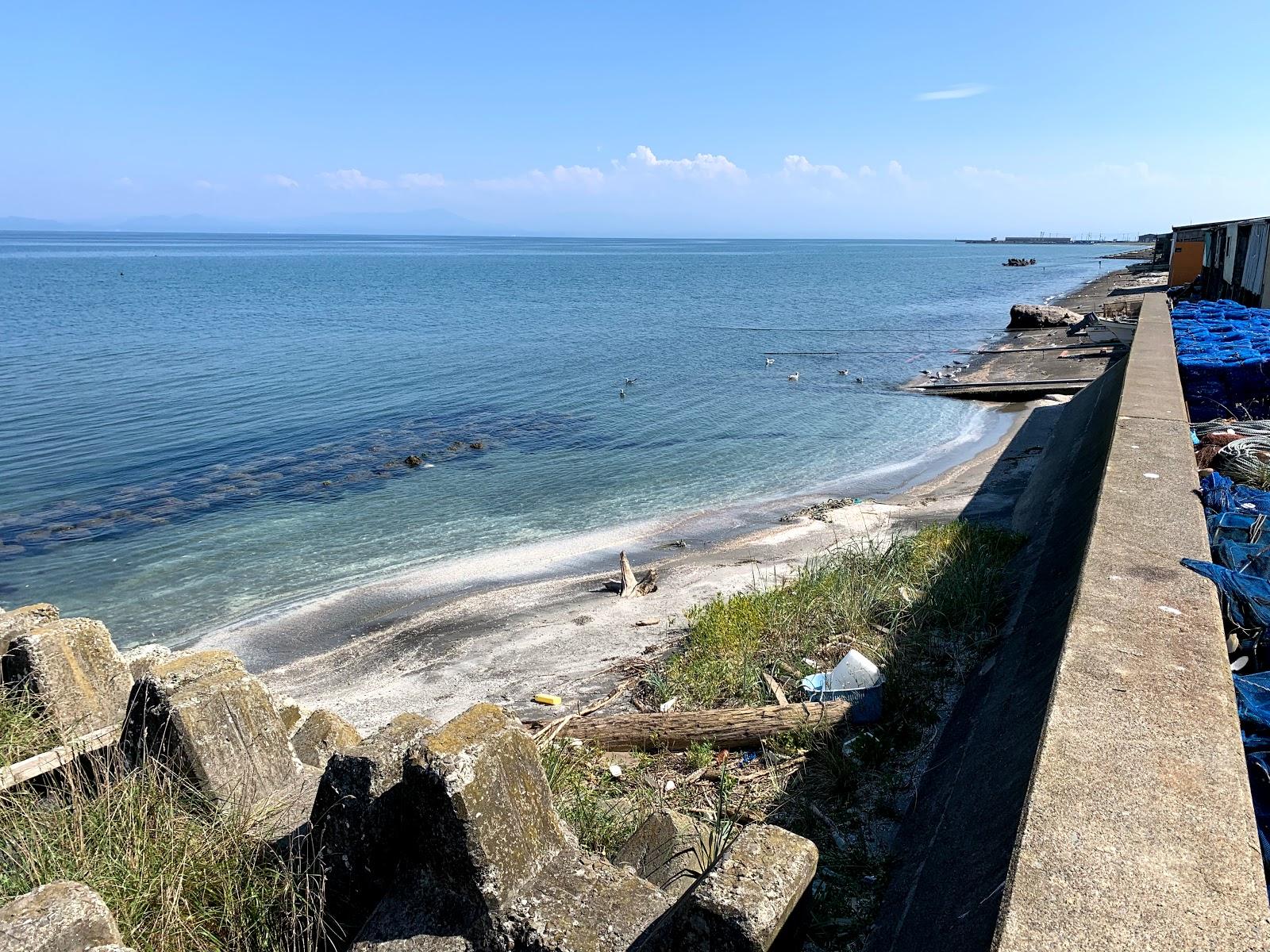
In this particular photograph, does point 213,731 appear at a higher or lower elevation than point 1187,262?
lower

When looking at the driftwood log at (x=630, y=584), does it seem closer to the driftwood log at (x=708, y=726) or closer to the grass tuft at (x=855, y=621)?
the grass tuft at (x=855, y=621)

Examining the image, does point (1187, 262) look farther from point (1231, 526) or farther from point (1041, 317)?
point (1231, 526)

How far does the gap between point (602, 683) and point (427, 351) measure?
103 feet

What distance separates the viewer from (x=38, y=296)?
64000 millimetres

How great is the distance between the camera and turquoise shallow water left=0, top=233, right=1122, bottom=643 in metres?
14.4

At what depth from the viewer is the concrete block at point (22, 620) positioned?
199 inches

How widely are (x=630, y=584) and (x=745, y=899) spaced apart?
8776 mm

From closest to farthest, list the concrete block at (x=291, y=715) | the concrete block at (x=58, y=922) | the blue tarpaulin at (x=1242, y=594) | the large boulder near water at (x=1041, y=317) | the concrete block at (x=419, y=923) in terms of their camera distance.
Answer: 1. the concrete block at (x=58, y=922)
2. the concrete block at (x=419, y=923)
3. the blue tarpaulin at (x=1242, y=594)
4. the concrete block at (x=291, y=715)
5. the large boulder near water at (x=1041, y=317)

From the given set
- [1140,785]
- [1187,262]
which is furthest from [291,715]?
[1187,262]

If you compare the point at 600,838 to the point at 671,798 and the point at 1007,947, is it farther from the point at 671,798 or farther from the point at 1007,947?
the point at 1007,947

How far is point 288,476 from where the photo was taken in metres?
18.7

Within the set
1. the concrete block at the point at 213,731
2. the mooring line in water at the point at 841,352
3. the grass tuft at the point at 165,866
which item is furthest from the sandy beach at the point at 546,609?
the mooring line in water at the point at 841,352

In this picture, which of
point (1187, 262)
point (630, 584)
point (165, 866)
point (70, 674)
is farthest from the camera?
point (1187, 262)

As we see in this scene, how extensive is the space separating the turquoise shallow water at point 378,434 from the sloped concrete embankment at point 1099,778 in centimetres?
1034
